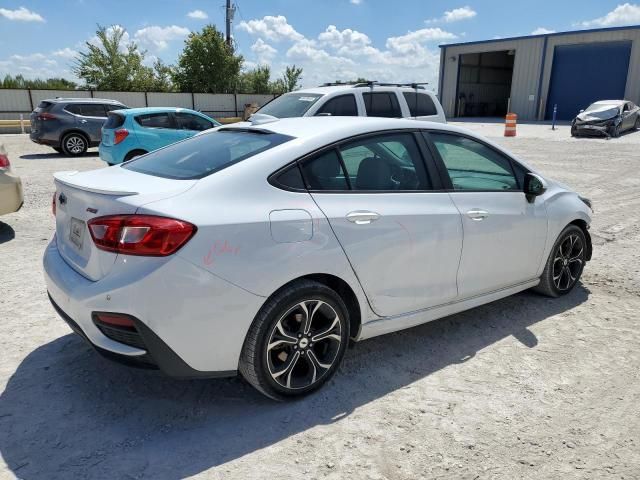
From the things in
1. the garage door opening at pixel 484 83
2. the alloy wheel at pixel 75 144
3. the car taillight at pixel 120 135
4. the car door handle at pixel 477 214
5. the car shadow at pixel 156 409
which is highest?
the garage door opening at pixel 484 83

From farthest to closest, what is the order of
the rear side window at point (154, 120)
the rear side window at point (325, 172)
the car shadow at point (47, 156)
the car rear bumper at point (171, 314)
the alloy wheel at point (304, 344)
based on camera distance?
the car shadow at point (47, 156), the rear side window at point (154, 120), the rear side window at point (325, 172), the alloy wheel at point (304, 344), the car rear bumper at point (171, 314)

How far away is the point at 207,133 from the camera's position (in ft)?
12.6

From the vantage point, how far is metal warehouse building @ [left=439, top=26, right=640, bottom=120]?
3216cm

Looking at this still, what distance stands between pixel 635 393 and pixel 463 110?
4132cm

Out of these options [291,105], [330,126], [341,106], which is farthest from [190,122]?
[330,126]

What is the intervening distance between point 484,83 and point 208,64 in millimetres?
22431

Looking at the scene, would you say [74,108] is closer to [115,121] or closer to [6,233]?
[115,121]

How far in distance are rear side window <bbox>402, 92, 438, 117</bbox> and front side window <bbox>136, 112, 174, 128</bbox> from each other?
543 cm

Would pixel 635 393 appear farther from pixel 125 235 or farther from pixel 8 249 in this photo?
pixel 8 249

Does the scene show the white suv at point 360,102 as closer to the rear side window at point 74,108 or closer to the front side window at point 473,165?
the front side window at point 473,165

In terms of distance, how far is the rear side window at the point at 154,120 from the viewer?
11.4m

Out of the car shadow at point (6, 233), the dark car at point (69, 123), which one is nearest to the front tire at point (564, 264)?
the car shadow at point (6, 233)

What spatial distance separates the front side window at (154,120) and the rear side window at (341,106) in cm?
465

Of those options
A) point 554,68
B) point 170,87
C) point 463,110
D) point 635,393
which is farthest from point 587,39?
point 635,393
